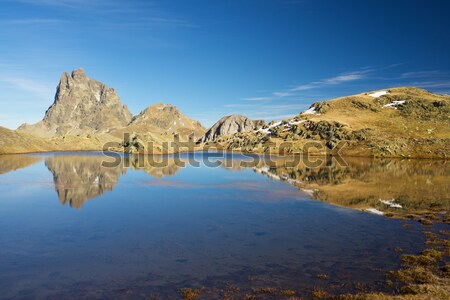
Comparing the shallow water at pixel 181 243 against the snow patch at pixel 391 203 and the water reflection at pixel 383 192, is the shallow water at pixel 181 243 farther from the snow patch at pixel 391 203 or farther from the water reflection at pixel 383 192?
the snow patch at pixel 391 203

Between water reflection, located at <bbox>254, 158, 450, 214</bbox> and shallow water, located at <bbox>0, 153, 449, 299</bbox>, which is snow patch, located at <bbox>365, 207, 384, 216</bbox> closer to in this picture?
water reflection, located at <bbox>254, 158, 450, 214</bbox>

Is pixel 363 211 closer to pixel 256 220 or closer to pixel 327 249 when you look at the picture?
pixel 256 220

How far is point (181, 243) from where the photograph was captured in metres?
29.7

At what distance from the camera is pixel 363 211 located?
43906 millimetres

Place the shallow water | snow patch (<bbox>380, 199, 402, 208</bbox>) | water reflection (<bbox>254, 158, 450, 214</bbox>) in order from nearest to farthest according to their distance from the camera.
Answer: the shallow water, snow patch (<bbox>380, 199, 402, 208</bbox>), water reflection (<bbox>254, 158, 450, 214</bbox>)

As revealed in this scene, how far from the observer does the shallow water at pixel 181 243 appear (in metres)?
21.3

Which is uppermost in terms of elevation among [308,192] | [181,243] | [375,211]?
[308,192]

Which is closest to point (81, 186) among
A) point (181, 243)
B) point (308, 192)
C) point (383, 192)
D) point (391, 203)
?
point (181, 243)

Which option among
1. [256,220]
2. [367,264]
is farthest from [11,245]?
A: [367,264]

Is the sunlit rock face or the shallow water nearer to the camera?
the shallow water

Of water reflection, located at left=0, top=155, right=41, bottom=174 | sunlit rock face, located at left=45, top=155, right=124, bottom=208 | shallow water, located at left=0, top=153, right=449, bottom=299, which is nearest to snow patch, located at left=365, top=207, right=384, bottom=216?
shallow water, located at left=0, top=153, right=449, bottom=299

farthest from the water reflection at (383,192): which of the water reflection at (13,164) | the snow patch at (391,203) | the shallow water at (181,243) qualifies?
the water reflection at (13,164)

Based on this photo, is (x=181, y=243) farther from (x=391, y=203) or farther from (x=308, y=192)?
(x=308, y=192)

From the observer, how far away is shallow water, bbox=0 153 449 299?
840 inches
